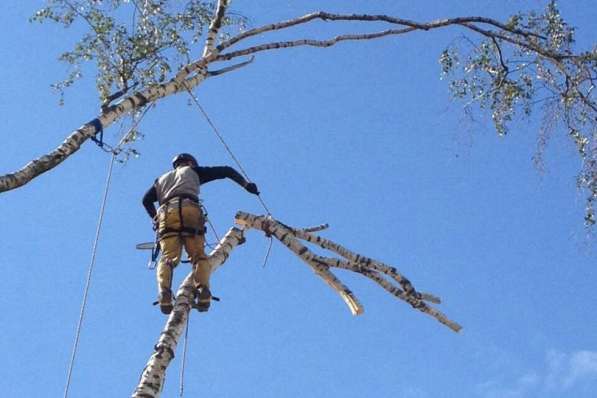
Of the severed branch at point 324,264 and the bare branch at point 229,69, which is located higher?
the bare branch at point 229,69

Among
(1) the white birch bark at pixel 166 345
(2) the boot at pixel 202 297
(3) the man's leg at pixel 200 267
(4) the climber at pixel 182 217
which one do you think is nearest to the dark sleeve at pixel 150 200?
(4) the climber at pixel 182 217

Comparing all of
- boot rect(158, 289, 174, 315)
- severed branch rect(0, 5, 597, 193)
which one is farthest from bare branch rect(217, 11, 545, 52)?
boot rect(158, 289, 174, 315)

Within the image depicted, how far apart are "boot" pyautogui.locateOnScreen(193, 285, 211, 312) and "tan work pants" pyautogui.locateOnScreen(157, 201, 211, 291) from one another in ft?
0.45

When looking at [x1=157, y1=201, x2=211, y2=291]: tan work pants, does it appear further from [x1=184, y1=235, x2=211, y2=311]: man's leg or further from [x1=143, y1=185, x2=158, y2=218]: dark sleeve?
[x1=143, y1=185, x2=158, y2=218]: dark sleeve

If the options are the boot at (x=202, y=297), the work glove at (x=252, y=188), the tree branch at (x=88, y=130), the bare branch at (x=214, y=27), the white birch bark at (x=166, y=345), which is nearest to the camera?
the white birch bark at (x=166, y=345)

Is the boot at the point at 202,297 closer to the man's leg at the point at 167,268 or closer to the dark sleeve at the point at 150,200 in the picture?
the man's leg at the point at 167,268

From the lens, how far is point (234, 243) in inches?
330

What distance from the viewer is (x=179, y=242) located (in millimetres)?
8414

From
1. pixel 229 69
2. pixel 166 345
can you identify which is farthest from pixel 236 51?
pixel 166 345

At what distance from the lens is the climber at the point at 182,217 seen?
25.8 ft

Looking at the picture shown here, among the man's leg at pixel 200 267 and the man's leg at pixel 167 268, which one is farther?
the man's leg at pixel 167 268

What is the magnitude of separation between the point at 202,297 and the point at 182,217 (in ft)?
3.34

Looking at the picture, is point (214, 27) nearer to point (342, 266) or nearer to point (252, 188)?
point (252, 188)

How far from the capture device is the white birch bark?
633cm
